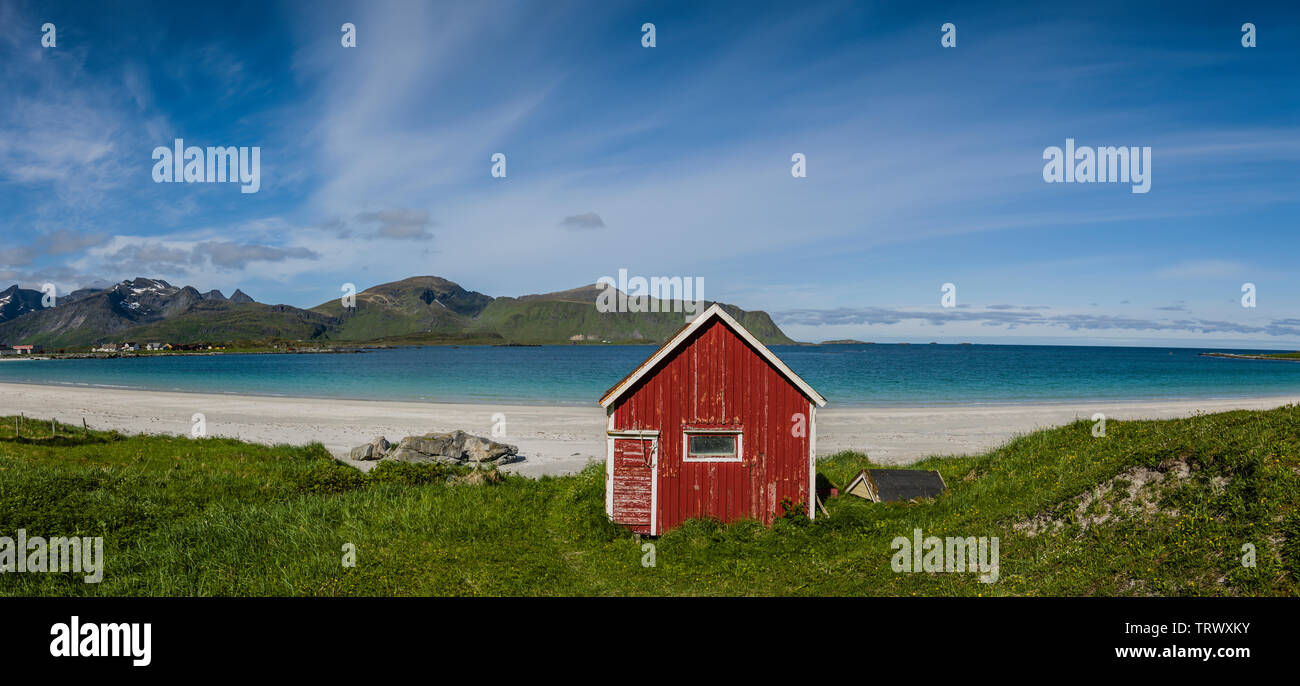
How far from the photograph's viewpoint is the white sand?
36844 millimetres

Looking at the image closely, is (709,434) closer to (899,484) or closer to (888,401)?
(899,484)

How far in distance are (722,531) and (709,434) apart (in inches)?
Result: 108

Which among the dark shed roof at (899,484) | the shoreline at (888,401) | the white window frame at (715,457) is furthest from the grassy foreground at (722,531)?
the shoreline at (888,401)

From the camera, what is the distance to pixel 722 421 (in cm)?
1719

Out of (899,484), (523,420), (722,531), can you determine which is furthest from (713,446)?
(523,420)

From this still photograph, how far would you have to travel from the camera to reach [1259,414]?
15898 millimetres

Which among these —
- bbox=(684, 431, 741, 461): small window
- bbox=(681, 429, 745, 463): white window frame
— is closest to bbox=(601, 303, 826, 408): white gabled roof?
bbox=(681, 429, 745, 463): white window frame

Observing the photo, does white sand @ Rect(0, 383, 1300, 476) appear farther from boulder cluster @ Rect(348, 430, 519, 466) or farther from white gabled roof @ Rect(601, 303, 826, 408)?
white gabled roof @ Rect(601, 303, 826, 408)

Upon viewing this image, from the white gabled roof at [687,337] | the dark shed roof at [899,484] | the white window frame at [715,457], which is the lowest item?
the dark shed roof at [899,484]

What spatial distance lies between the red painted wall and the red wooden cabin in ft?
0.10

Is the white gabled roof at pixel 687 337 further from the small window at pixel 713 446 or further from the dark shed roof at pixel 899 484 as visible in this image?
the dark shed roof at pixel 899 484

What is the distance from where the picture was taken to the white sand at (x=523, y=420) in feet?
121

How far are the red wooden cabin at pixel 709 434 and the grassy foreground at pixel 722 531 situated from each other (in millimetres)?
945
